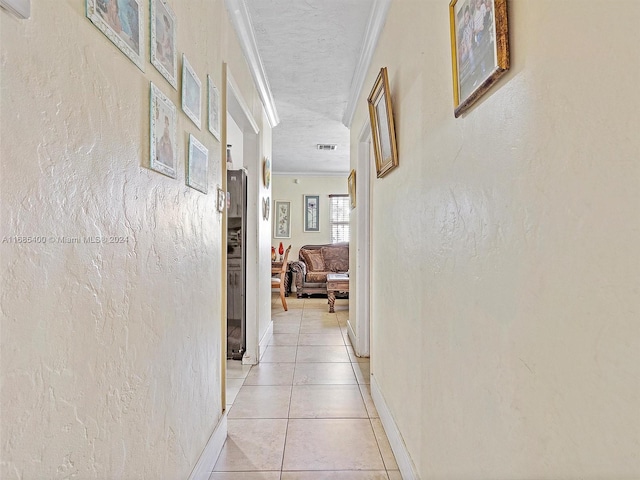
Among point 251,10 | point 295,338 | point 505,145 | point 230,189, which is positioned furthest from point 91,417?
point 295,338

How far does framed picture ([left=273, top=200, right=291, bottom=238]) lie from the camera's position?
297 inches

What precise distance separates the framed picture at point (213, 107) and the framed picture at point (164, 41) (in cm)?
40

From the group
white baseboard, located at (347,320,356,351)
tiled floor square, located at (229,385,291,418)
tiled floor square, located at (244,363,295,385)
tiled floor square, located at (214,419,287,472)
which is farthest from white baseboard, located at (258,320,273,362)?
tiled floor square, located at (214,419,287,472)

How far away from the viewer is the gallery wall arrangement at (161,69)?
858mm

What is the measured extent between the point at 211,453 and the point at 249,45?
2410mm

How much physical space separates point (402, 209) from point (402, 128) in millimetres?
385

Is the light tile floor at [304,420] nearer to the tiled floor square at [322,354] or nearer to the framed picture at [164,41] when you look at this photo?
the tiled floor square at [322,354]

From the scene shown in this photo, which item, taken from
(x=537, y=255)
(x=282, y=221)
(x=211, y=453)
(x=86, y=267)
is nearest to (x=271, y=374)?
(x=211, y=453)

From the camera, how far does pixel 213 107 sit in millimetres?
1717

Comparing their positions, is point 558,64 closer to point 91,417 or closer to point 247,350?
point 91,417

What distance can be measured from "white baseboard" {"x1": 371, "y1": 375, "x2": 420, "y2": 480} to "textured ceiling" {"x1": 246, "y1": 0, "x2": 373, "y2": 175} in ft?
7.57

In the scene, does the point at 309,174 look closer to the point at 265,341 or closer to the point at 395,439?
the point at 265,341

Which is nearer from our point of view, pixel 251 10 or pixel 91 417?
pixel 91 417

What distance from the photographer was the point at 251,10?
6.86 feet
